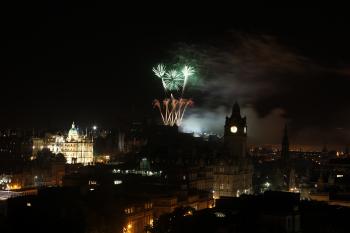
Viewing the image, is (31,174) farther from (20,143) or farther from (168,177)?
(20,143)

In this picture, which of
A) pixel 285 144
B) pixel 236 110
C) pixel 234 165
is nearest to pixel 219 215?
pixel 234 165

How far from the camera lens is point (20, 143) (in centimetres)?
12012

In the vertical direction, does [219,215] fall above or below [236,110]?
below

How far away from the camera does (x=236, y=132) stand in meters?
93.7

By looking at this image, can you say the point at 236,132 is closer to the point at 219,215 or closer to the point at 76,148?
the point at 76,148

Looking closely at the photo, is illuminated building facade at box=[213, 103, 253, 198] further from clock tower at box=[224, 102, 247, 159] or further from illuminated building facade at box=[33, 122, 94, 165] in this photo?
illuminated building facade at box=[33, 122, 94, 165]

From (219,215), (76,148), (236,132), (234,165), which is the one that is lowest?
(219,215)

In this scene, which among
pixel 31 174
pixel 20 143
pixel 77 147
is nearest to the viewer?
pixel 31 174

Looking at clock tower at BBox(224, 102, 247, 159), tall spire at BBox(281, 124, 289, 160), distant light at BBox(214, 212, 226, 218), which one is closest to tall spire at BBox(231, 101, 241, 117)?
clock tower at BBox(224, 102, 247, 159)

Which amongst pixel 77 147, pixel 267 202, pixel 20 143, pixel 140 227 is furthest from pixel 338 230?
pixel 20 143

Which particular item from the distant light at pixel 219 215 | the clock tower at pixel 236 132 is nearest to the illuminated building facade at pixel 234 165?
the clock tower at pixel 236 132

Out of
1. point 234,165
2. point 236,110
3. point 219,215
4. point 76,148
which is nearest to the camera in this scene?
point 219,215

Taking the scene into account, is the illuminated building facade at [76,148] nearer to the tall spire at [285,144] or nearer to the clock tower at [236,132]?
the clock tower at [236,132]

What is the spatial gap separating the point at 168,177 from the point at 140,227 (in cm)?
2100
